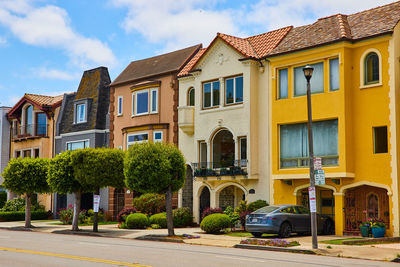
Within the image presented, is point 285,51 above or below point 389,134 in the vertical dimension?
above

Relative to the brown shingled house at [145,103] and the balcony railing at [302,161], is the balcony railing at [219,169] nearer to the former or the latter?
the balcony railing at [302,161]

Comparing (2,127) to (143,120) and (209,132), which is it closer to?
(143,120)

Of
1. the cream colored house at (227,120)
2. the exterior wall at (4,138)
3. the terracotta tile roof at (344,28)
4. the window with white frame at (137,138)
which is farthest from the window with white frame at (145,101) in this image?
the exterior wall at (4,138)

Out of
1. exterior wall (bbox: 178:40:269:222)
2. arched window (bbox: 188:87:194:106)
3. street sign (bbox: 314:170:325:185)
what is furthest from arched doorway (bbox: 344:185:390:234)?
arched window (bbox: 188:87:194:106)

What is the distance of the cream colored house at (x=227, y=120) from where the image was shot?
100 feet

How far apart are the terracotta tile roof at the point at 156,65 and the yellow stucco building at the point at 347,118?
8.97 metres

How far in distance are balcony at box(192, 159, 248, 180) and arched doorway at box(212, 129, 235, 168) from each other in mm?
308

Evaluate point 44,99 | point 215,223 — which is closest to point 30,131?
point 44,99

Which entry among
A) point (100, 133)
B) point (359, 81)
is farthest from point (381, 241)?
point (100, 133)

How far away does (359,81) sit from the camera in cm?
2661

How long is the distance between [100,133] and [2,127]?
47.0 ft

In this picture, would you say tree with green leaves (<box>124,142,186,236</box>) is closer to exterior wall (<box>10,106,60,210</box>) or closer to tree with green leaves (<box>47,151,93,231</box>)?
tree with green leaves (<box>47,151,93,231</box>)

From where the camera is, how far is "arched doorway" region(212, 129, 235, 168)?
32.7 m

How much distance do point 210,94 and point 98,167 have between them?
8154 mm
